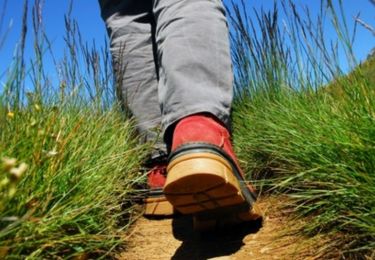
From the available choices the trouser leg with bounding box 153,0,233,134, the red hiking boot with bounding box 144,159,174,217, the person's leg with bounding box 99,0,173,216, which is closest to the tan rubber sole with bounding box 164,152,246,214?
the trouser leg with bounding box 153,0,233,134

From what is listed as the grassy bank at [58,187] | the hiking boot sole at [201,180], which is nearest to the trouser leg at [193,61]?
the hiking boot sole at [201,180]

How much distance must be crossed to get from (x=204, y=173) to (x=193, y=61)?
0.36m

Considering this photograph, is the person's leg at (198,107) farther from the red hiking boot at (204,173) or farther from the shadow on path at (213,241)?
the shadow on path at (213,241)

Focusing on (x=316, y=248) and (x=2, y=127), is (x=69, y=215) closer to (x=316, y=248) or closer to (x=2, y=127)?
(x=2, y=127)

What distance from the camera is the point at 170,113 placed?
1357 mm

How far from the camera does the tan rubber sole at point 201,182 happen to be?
1.14 m

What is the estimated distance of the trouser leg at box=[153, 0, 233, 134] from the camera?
1.33 meters

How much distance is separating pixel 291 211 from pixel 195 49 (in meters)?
0.57

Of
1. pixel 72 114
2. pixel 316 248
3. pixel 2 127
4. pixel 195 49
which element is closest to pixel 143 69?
pixel 72 114

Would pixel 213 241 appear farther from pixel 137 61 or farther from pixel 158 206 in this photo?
pixel 137 61

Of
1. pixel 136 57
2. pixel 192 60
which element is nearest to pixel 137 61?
pixel 136 57

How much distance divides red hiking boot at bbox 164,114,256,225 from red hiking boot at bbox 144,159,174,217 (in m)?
0.45

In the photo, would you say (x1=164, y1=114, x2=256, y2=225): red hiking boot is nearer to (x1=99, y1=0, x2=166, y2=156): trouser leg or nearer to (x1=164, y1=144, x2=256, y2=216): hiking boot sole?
(x1=164, y1=144, x2=256, y2=216): hiking boot sole

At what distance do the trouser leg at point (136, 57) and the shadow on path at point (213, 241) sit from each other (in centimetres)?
48
